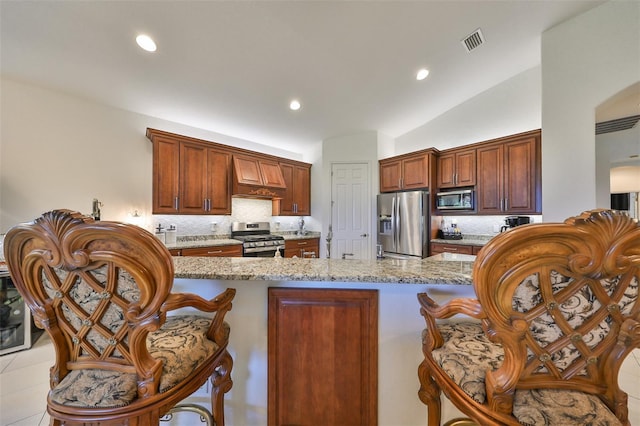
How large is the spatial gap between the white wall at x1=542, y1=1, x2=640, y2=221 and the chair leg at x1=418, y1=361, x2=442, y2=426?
265cm

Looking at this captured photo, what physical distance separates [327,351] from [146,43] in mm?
3102

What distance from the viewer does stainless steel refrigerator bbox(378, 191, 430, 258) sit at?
152 inches

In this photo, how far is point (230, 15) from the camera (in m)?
2.08

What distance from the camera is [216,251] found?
3.47 metres

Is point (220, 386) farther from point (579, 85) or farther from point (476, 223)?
point (476, 223)

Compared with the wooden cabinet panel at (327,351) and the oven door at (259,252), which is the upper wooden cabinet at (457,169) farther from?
the wooden cabinet panel at (327,351)

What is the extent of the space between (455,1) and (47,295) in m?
3.47

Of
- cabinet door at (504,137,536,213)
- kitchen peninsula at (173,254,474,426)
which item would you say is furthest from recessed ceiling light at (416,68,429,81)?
kitchen peninsula at (173,254,474,426)

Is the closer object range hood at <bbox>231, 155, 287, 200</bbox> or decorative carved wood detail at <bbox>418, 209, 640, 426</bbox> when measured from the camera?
decorative carved wood detail at <bbox>418, 209, 640, 426</bbox>

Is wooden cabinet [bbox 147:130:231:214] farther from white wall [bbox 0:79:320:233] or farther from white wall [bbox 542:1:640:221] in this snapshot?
white wall [bbox 542:1:640:221]

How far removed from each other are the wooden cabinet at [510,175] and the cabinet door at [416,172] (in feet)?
2.49

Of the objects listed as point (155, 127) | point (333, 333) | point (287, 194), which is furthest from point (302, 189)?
point (333, 333)

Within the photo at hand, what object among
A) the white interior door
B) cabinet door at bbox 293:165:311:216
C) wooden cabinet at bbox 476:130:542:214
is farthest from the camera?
cabinet door at bbox 293:165:311:216

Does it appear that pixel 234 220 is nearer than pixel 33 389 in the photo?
No
